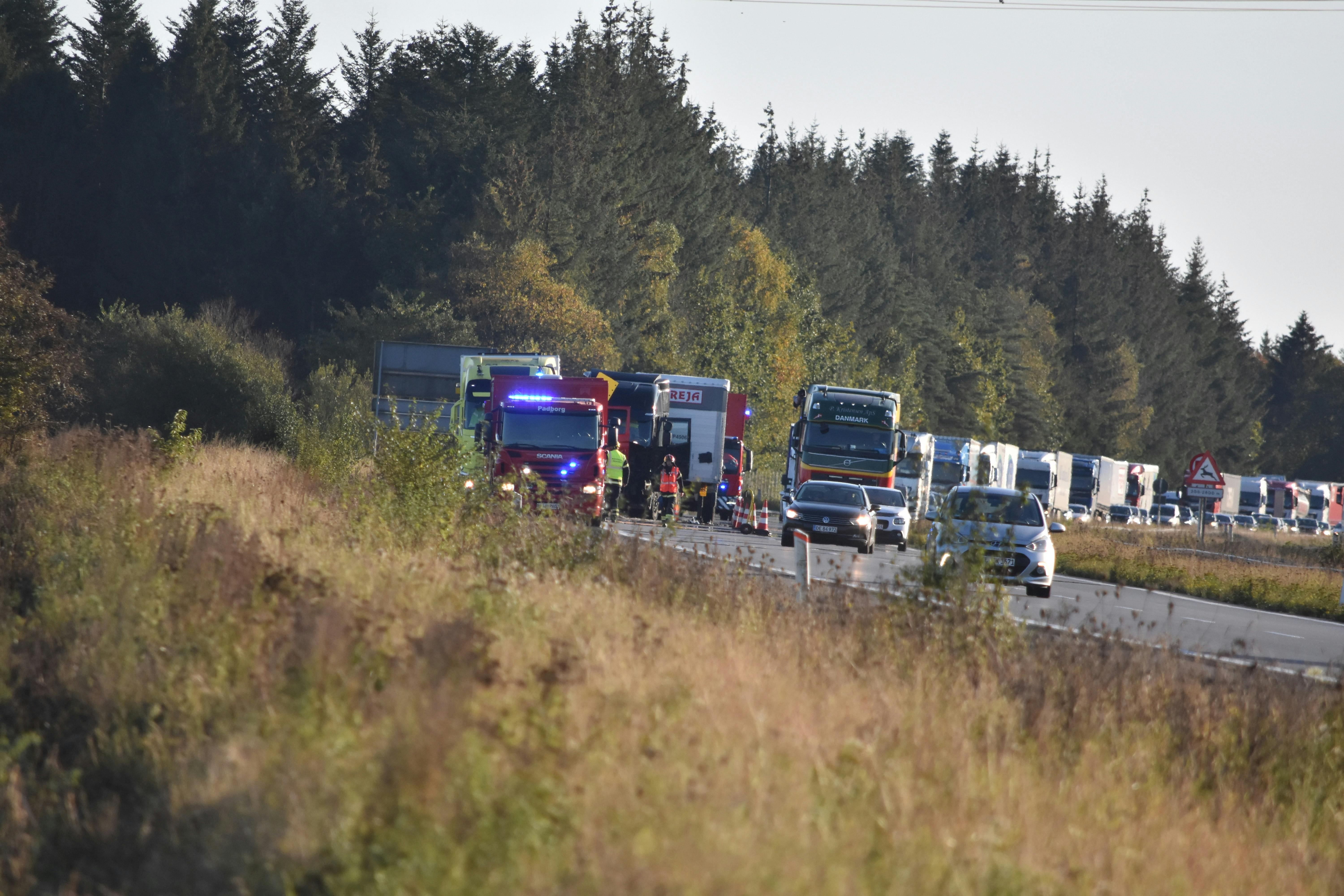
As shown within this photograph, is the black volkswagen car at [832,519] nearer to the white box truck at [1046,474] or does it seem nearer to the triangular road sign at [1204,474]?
the triangular road sign at [1204,474]

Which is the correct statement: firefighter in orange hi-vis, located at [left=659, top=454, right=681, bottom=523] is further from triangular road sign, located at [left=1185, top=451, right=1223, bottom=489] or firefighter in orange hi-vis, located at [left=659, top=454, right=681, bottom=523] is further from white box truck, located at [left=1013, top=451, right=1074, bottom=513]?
white box truck, located at [left=1013, top=451, right=1074, bottom=513]

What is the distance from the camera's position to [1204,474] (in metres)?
34.2

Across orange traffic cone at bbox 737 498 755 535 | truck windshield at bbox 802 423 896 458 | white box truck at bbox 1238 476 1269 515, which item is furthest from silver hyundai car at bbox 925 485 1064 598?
white box truck at bbox 1238 476 1269 515

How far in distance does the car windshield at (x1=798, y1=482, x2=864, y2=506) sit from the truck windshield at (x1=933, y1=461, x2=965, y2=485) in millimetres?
18963

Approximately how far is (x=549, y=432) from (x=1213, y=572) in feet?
47.8

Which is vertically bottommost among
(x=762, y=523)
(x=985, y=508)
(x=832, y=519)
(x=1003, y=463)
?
(x=762, y=523)

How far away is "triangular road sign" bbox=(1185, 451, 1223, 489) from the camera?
34.0 m

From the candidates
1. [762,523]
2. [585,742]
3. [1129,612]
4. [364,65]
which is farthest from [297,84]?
[585,742]

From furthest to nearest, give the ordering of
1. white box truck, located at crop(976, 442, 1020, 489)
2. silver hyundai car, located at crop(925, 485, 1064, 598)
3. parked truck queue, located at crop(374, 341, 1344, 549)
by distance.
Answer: white box truck, located at crop(976, 442, 1020, 489), parked truck queue, located at crop(374, 341, 1344, 549), silver hyundai car, located at crop(925, 485, 1064, 598)

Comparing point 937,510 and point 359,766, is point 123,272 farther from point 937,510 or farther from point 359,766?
point 359,766

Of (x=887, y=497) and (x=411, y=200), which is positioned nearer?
(x=887, y=497)

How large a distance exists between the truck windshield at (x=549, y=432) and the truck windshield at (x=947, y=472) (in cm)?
2363

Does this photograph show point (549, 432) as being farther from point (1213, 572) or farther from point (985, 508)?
point (985, 508)

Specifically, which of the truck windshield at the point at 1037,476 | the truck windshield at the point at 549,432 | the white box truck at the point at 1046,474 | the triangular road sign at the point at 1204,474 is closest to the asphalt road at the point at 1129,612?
the truck windshield at the point at 549,432
